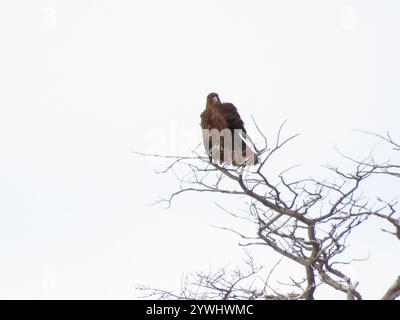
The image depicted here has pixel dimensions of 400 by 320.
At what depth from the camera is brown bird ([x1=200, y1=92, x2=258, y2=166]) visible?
11.5 m

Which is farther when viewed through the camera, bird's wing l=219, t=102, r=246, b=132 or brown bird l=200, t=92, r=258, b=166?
bird's wing l=219, t=102, r=246, b=132

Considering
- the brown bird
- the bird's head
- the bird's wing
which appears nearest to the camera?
the brown bird

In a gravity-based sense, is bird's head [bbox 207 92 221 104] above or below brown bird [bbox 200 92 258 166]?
above

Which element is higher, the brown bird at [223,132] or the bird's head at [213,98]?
the bird's head at [213,98]

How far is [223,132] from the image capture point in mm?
12453

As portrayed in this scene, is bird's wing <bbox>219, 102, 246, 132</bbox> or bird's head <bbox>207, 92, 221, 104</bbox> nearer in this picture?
bird's wing <bbox>219, 102, 246, 132</bbox>

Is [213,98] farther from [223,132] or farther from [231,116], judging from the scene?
[223,132]

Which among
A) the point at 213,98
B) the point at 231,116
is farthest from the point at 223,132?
the point at 213,98

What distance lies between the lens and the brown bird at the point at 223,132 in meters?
11.5

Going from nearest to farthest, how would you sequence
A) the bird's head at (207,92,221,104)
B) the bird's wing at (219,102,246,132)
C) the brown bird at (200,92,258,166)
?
the brown bird at (200,92,258,166), the bird's wing at (219,102,246,132), the bird's head at (207,92,221,104)
